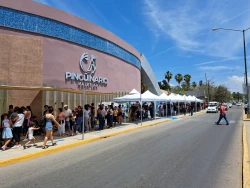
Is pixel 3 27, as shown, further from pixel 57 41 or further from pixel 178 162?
pixel 178 162

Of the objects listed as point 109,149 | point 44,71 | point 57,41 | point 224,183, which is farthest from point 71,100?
point 224,183

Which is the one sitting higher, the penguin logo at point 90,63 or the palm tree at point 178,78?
the palm tree at point 178,78

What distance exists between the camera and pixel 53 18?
19.9 meters

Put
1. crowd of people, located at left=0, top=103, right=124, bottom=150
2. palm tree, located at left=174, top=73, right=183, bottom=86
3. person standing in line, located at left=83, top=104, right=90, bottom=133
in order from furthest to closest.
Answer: palm tree, located at left=174, top=73, right=183, bottom=86
person standing in line, located at left=83, top=104, right=90, bottom=133
crowd of people, located at left=0, top=103, right=124, bottom=150

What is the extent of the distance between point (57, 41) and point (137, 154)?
14.5m

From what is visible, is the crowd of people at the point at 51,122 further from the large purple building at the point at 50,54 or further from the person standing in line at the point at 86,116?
the large purple building at the point at 50,54

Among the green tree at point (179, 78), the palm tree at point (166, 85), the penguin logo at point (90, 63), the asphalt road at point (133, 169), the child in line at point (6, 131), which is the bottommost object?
the asphalt road at point (133, 169)

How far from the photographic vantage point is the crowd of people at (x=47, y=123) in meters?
10.0

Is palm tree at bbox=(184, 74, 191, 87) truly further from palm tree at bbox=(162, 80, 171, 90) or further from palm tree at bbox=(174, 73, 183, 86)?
palm tree at bbox=(162, 80, 171, 90)

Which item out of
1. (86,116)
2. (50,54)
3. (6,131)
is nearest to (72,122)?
(86,116)

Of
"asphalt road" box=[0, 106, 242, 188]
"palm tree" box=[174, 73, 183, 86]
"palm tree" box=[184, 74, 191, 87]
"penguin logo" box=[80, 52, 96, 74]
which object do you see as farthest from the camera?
"palm tree" box=[184, 74, 191, 87]

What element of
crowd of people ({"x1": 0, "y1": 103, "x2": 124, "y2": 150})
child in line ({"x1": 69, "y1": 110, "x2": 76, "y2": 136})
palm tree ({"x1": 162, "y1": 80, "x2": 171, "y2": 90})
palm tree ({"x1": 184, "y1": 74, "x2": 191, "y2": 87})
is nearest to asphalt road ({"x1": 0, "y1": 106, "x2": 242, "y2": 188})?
crowd of people ({"x1": 0, "y1": 103, "x2": 124, "y2": 150})

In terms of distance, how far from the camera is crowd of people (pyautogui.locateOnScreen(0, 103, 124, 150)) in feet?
32.9

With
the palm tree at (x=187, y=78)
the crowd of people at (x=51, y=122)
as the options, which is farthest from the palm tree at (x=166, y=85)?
the crowd of people at (x=51, y=122)
